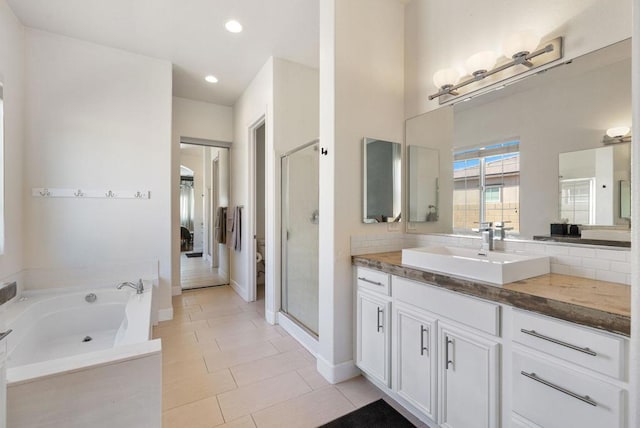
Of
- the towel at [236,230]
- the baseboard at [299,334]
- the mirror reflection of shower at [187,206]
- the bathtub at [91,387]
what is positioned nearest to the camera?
the bathtub at [91,387]

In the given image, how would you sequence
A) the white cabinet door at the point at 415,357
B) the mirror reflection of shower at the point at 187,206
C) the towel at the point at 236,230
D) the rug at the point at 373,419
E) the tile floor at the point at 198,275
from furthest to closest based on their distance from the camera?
the mirror reflection of shower at the point at 187,206 → the tile floor at the point at 198,275 → the towel at the point at 236,230 → the rug at the point at 373,419 → the white cabinet door at the point at 415,357

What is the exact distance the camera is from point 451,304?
4.64ft

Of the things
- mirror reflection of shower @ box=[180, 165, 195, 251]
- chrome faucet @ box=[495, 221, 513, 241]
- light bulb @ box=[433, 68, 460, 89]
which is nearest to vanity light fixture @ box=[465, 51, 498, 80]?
Result: light bulb @ box=[433, 68, 460, 89]

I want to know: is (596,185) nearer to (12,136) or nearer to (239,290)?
(239,290)

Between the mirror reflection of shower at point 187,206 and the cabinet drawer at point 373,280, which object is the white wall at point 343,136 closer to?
the cabinet drawer at point 373,280

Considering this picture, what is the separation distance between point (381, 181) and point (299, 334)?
164 cm

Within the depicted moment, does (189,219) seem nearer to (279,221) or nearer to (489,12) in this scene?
(279,221)

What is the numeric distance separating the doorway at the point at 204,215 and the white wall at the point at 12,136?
6.81 ft

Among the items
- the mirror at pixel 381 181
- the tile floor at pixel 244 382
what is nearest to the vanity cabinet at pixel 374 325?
the tile floor at pixel 244 382

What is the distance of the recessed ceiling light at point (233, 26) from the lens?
2.59 metres

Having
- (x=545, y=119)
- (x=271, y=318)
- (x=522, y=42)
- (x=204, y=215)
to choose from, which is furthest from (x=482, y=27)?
(x=204, y=215)

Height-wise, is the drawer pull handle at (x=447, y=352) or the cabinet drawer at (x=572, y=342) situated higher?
the cabinet drawer at (x=572, y=342)

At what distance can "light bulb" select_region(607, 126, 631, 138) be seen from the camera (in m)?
1.34

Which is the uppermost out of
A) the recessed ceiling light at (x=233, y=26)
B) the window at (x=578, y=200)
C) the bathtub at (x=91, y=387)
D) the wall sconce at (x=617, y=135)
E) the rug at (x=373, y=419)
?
Result: the recessed ceiling light at (x=233, y=26)
